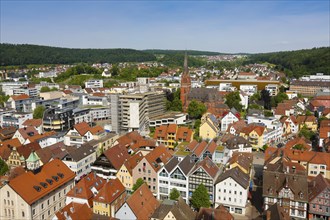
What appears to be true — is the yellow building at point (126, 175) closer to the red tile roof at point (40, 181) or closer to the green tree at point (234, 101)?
the red tile roof at point (40, 181)

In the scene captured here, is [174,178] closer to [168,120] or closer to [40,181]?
[40,181]

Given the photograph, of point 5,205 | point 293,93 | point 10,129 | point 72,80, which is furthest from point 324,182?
point 72,80

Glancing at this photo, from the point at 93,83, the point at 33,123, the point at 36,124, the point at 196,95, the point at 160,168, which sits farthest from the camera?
the point at 93,83

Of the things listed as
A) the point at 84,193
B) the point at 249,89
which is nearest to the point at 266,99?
the point at 249,89

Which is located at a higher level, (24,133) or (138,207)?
(24,133)

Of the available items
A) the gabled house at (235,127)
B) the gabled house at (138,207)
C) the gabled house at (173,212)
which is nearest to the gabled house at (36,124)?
the gabled house at (235,127)

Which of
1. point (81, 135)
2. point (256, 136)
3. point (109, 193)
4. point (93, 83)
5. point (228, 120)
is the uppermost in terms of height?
point (93, 83)

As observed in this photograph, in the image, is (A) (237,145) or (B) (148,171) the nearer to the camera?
(B) (148,171)
